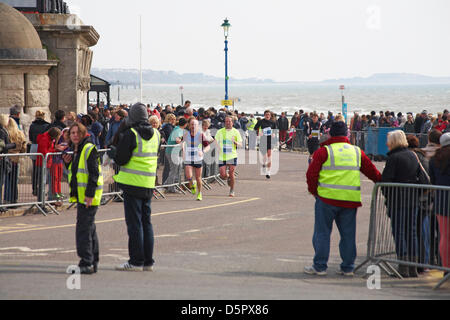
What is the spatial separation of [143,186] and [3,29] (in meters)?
12.3

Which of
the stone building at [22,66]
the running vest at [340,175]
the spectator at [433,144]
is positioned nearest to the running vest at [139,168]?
the running vest at [340,175]

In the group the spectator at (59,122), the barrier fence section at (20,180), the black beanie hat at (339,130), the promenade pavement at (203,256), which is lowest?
the promenade pavement at (203,256)

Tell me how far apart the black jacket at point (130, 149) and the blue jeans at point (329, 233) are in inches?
80.2

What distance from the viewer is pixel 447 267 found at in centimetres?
866

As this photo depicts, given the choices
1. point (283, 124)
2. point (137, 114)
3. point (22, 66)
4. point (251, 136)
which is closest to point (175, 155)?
point (22, 66)

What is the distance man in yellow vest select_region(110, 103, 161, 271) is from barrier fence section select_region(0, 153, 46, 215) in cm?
588

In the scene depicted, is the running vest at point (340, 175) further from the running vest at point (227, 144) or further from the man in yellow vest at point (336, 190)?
the running vest at point (227, 144)

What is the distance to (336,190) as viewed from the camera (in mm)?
9164

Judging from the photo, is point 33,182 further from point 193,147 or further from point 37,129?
point 193,147

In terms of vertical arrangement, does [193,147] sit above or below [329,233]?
above

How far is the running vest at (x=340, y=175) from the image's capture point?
917 cm

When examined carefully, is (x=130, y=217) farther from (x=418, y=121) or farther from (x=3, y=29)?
(x=418, y=121)

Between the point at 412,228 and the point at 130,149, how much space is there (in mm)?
3304
